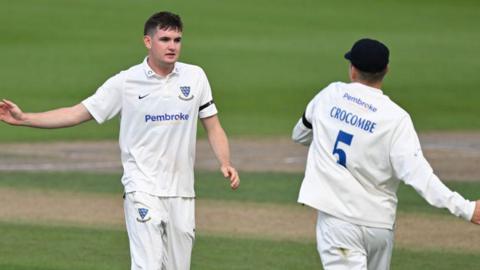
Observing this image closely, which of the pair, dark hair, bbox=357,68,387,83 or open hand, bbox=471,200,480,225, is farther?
dark hair, bbox=357,68,387,83

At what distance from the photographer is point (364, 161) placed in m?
8.77

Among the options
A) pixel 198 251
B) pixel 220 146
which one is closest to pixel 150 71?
pixel 220 146

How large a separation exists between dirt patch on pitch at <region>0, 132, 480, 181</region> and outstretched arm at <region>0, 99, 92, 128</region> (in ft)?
33.5

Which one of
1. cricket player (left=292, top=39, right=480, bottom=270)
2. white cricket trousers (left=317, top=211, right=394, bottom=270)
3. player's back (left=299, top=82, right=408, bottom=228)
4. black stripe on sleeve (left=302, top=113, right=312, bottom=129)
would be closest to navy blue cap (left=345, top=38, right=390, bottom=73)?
cricket player (left=292, top=39, right=480, bottom=270)

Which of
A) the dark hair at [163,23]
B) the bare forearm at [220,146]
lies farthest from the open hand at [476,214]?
the dark hair at [163,23]

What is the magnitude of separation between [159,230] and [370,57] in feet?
7.16

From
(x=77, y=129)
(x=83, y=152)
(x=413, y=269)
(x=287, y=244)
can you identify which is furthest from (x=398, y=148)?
(x=77, y=129)

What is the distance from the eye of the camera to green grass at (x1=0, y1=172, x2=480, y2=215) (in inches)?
698

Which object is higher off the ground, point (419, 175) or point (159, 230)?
point (419, 175)

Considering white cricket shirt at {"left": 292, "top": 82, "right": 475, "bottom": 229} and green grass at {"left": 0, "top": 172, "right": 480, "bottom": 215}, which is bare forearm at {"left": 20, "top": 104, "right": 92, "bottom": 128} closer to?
white cricket shirt at {"left": 292, "top": 82, "right": 475, "bottom": 229}

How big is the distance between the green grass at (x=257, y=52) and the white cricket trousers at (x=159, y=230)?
1476 cm

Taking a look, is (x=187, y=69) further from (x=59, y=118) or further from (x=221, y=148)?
(x=59, y=118)

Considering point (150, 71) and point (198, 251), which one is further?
point (198, 251)

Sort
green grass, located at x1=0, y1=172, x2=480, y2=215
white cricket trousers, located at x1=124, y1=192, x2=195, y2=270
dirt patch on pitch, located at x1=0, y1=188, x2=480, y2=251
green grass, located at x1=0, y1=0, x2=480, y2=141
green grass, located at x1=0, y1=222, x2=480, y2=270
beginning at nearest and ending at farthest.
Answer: white cricket trousers, located at x1=124, y1=192, x2=195, y2=270 < green grass, located at x1=0, y1=222, x2=480, y2=270 < dirt patch on pitch, located at x1=0, y1=188, x2=480, y2=251 < green grass, located at x1=0, y1=172, x2=480, y2=215 < green grass, located at x1=0, y1=0, x2=480, y2=141
